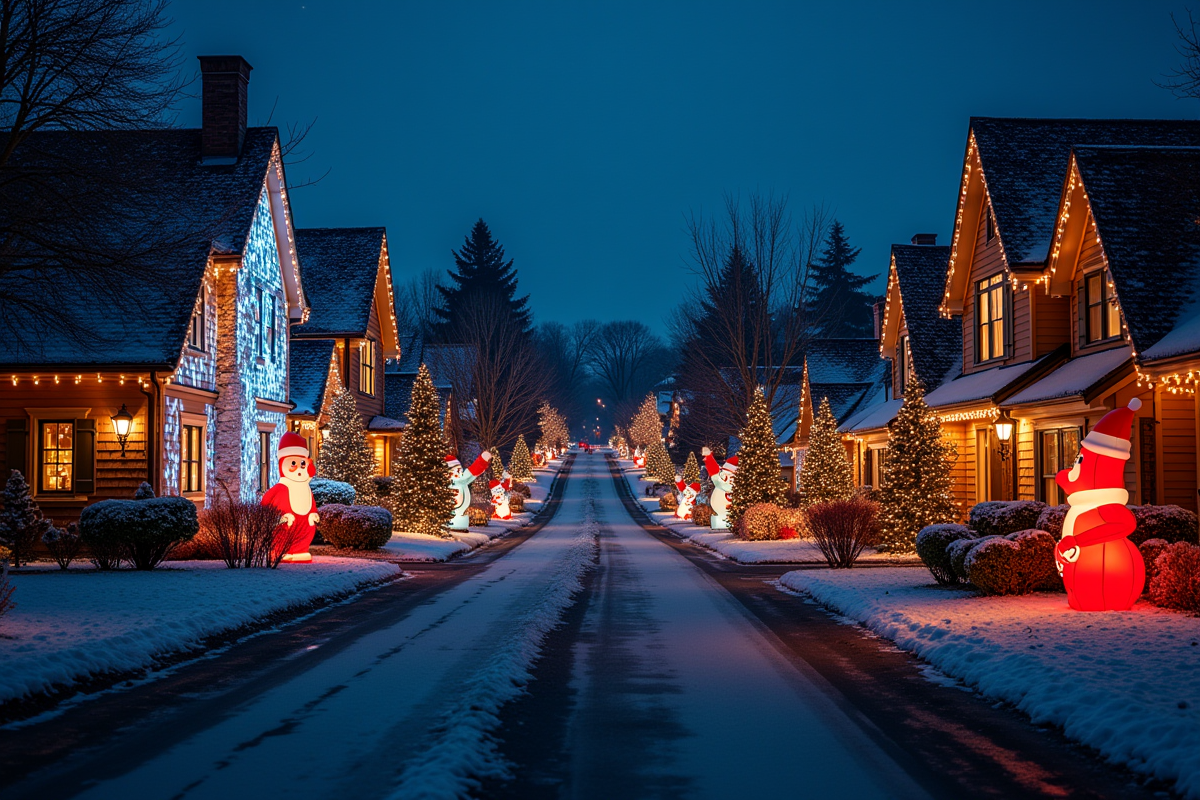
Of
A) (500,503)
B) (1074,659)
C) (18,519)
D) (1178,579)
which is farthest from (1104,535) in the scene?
(500,503)

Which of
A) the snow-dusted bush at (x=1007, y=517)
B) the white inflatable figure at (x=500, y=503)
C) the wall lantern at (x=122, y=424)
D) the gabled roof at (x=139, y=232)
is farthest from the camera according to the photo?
the white inflatable figure at (x=500, y=503)

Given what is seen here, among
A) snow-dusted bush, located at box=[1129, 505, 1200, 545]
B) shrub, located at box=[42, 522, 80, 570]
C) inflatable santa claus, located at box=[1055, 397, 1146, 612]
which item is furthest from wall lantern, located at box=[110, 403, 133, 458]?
snow-dusted bush, located at box=[1129, 505, 1200, 545]

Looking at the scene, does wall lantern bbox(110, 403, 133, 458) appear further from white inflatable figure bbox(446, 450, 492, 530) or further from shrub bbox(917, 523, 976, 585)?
shrub bbox(917, 523, 976, 585)

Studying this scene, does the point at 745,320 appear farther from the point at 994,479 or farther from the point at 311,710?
the point at 311,710

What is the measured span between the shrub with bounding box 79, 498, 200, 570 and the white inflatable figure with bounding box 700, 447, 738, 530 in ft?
62.8

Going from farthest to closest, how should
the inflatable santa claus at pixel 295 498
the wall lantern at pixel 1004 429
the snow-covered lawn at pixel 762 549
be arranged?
the snow-covered lawn at pixel 762 549 < the wall lantern at pixel 1004 429 < the inflatable santa claus at pixel 295 498

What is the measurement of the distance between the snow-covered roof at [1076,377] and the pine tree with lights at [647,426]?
229 feet

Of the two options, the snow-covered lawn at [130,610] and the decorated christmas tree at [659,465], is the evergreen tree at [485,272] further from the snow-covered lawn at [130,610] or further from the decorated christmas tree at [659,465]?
the snow-covered lawn at [130,610]

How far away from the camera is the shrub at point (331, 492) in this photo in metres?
27.4

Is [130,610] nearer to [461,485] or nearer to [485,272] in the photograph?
[461,485]

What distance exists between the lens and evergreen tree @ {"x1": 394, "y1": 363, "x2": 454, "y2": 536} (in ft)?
103

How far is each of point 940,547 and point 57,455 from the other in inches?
683

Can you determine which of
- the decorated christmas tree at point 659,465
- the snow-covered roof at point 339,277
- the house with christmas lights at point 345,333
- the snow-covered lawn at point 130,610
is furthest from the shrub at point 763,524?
the decorated christmas tree at point 659,465

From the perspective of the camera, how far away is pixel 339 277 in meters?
39.7
